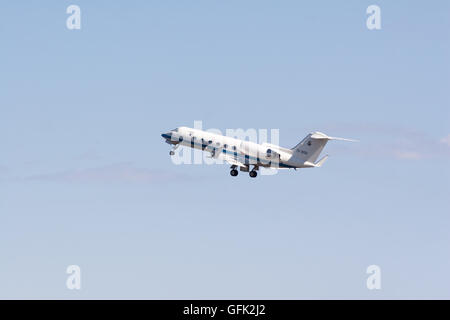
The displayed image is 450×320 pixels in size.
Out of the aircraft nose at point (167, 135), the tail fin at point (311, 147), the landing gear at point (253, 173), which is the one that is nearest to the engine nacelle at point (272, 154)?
the tail fin at point (311, 147)

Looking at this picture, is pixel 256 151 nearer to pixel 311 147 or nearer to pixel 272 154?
pixel 272 154

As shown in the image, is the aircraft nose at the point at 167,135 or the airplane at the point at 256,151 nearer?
the airplane at the point at 256,151

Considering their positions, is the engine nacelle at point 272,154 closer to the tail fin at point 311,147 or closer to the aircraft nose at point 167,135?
the tail fin at point 311,147

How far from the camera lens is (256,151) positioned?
457 ft

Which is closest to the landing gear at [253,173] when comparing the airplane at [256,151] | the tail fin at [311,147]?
the airplane at [256,151]

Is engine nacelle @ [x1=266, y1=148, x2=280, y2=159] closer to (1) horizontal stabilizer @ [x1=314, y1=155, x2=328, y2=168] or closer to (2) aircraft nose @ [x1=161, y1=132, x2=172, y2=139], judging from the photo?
(1) horizontal stabilizer @ [x1=314, y1=155, x2=328, y2=168]

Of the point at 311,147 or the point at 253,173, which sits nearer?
the point at 311,147

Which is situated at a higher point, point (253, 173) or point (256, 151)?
point (256, 151)

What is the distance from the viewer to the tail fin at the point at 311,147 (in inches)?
5389

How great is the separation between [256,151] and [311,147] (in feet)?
25.4

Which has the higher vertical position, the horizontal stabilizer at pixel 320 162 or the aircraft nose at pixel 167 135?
the aircraft nose at pixel 167 135

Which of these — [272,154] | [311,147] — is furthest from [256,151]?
[311,147]
